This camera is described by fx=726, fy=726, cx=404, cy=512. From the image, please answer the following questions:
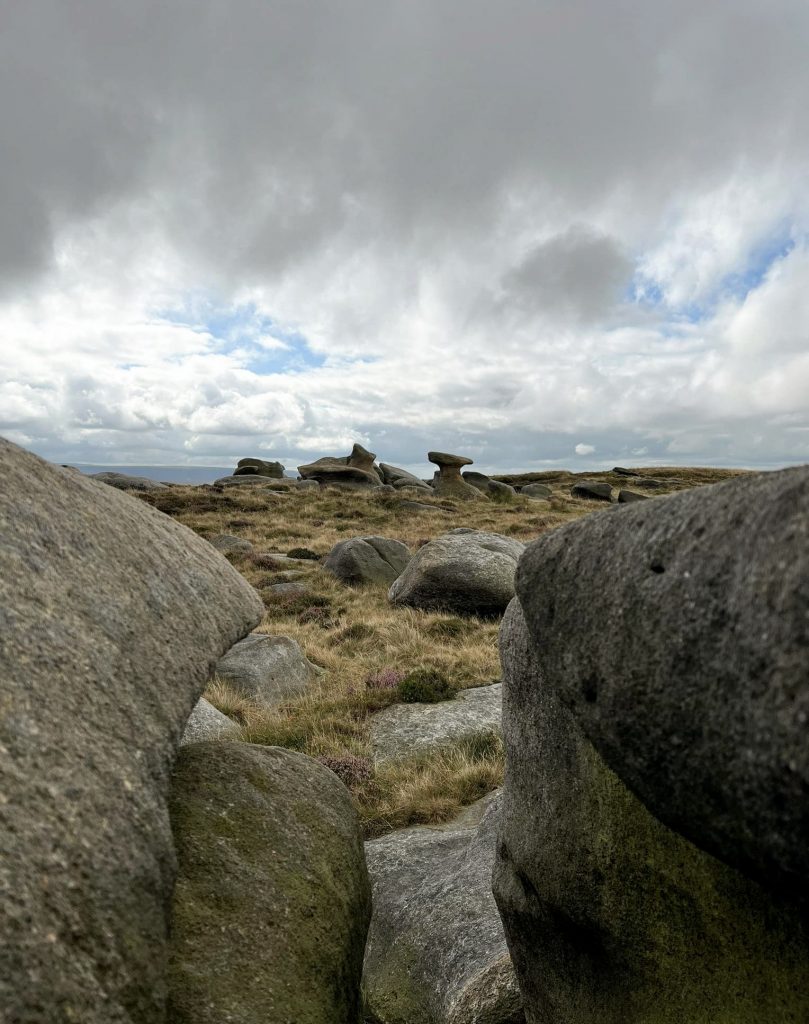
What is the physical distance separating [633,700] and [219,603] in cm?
306

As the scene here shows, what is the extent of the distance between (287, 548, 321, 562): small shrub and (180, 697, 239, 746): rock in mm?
20793

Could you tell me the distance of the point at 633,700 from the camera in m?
3.04

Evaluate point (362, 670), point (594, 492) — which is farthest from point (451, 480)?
point (362, 670)

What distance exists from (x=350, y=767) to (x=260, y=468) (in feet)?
259

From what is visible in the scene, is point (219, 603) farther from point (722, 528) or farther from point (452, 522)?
point (452, 522)

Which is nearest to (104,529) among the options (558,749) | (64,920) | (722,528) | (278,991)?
(64,920)

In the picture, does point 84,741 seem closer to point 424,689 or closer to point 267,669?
point 424,689

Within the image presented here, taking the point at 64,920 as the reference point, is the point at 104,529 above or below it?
above

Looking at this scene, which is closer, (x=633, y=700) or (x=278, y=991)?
(x=633, y=700)

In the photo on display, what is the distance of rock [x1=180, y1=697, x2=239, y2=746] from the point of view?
10305 millimetres

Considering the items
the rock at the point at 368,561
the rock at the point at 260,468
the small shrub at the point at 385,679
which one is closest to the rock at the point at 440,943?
the small shrub at the point at 385,679

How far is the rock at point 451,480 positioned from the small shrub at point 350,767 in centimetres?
5142

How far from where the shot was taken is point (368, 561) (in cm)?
2634

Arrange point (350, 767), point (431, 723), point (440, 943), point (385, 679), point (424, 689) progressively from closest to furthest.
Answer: point (440, 943), point (350, 767), point (431, 723), point (424, 689), point (385, 679)
